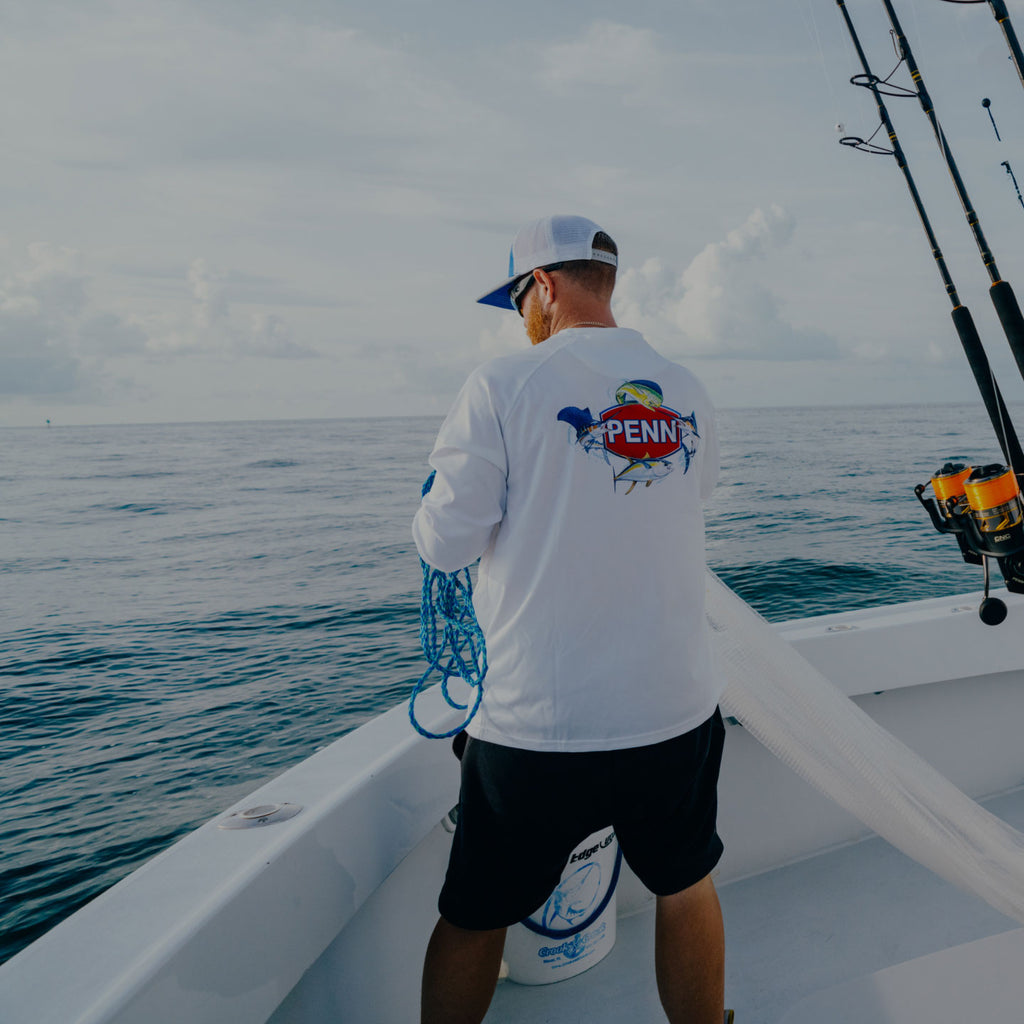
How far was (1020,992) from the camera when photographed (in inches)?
64.7

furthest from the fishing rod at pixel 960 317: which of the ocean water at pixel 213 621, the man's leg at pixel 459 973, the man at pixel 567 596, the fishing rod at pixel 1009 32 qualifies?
the ocean water at pixel 213 621

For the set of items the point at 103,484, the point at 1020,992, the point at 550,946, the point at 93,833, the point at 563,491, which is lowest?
the point at 1020,992

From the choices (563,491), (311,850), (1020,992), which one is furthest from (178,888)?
(1020,992)

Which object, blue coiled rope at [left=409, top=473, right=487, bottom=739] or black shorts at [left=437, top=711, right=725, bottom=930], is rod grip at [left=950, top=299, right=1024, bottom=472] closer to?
black shorts at [left=437, top=711, right=725, bottom=930]

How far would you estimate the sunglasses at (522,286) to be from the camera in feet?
3.95

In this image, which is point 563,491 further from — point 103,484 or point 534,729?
point 103,484

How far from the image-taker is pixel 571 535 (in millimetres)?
1053

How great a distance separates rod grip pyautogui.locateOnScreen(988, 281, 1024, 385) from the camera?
2.20 meters

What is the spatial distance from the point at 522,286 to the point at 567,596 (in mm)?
535

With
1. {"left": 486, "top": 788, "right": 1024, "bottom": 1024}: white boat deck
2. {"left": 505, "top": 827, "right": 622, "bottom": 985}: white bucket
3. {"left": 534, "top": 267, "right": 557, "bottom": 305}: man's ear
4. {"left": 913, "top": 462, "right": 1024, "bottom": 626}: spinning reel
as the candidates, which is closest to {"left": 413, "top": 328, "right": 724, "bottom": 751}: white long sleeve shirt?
{"left": 534, "top": 267, "right": 557, "bottom": 305}: man's ear

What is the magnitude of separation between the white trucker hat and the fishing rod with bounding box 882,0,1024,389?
63.0 inches

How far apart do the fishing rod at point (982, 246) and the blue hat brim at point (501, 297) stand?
1635mm

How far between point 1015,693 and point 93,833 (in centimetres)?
390

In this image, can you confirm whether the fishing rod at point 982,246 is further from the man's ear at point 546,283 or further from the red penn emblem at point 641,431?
the man's ear at point 546,283
